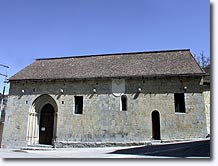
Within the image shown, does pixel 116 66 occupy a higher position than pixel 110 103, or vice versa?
pixel 116 66

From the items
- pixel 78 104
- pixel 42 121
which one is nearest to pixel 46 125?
pixel 42 121

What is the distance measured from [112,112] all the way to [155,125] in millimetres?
3348

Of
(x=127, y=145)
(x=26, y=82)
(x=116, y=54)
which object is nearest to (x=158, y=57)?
(x=116, y=54)

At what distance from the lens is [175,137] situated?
1516 centimetres

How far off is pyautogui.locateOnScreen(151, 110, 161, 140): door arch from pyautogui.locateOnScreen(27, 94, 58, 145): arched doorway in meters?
7.71

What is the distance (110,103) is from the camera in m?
16.6

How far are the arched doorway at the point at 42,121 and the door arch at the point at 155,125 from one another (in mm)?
7708

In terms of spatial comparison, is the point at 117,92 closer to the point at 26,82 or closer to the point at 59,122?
the point at 59,122

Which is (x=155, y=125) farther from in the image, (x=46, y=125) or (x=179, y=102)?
(x=46, y=125)

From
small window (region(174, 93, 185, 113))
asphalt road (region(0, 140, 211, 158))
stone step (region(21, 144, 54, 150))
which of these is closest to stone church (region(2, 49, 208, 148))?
small window (region(174, 93, 185, 113))

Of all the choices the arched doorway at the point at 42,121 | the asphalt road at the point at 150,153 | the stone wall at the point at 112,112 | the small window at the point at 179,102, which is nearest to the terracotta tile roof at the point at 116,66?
the stone wall at the point at 112,112

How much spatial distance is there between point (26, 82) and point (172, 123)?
40.6 feet

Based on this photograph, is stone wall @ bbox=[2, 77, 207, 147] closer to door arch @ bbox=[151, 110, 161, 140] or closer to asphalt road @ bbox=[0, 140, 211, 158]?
door arch @ bbox=[151, 110, 161, 140]

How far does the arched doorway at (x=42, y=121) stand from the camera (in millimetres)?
17344
